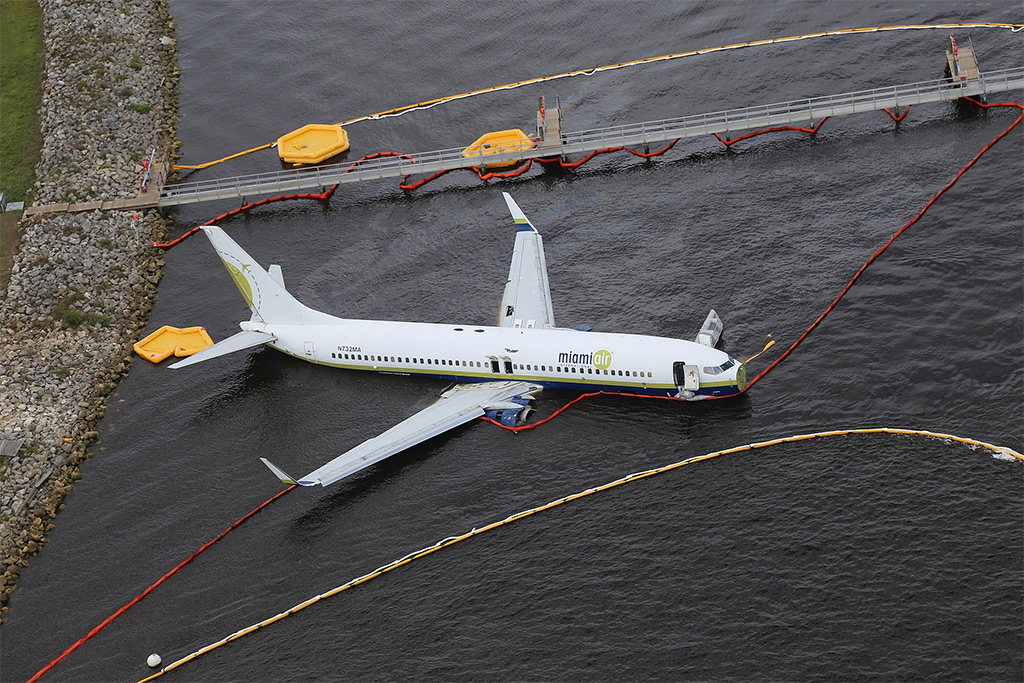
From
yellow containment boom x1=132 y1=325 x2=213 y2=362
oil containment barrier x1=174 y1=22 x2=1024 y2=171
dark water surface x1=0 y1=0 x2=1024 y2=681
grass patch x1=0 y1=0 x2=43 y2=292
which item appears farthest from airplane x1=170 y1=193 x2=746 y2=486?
oil containment barrier x1=174 y1=22 x2=1024 y2=171

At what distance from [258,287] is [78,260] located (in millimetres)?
29090

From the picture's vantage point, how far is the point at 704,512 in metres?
92.2

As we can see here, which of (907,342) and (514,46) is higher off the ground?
(514,46)

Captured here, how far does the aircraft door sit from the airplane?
3.4 inches

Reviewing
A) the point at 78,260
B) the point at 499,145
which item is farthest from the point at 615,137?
the point at 78,260

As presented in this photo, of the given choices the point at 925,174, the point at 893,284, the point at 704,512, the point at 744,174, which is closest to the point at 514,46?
the point at 744,174

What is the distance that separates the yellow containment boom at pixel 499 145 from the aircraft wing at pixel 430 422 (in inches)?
1649

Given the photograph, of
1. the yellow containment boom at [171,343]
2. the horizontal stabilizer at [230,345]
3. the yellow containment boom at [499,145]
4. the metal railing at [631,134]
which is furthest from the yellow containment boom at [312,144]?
the horizontal stabilizer at [230,345]

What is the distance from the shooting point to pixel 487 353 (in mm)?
106438

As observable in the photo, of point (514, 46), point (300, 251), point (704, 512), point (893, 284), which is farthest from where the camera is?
point (514, 46)

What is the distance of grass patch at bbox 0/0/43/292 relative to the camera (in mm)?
137750

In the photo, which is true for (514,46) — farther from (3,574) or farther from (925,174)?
(3,574)

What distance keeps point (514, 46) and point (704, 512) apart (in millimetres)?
91598

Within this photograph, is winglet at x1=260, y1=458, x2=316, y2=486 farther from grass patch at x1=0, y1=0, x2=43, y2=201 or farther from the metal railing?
grass patch at x1=0, y1=0, x2=43, y2=201
